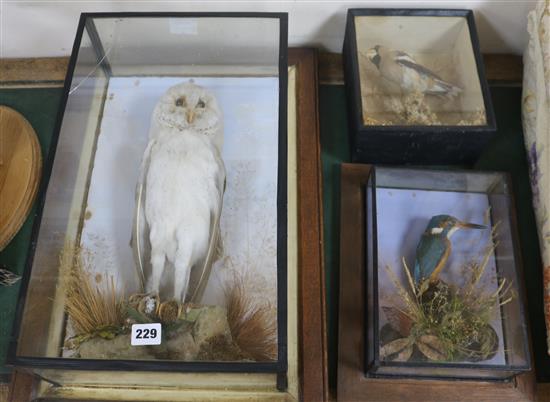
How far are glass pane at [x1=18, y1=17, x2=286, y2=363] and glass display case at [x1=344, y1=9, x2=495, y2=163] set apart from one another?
0.73ft

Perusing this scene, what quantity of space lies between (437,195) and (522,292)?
0.26m

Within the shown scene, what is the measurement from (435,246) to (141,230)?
583mm

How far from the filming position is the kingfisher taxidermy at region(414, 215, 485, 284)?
3.34ft

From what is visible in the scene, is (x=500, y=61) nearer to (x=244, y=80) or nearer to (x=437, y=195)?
(x=437, y=195)

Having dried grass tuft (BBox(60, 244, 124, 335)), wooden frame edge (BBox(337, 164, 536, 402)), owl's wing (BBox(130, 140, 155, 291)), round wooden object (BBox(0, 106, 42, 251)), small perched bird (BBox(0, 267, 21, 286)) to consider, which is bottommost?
wooden frame edge (BBox(337, 164, 536, 402))

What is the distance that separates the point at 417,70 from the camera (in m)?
1.18

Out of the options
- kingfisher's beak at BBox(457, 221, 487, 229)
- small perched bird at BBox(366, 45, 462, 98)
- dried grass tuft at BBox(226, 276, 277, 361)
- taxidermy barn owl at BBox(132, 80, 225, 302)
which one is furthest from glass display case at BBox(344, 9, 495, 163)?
dried grass tuft at BBox(226, 276, 277, 361)

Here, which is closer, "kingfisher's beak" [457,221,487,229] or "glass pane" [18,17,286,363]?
"glass pane" [18,17,286,363]

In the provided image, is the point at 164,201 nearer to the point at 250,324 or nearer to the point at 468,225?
the point at 250,324

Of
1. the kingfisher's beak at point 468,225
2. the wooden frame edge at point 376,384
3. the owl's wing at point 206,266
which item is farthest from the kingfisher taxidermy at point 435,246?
the owl's wing at point 206,266

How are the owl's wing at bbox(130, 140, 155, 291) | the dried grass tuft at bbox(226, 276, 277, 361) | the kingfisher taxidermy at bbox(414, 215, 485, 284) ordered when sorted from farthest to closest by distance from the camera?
the kingfisher taxidermy at bbox(414, 215, 485, 284), the owl's wing at bbox(130, 140, 155, 291), the dried grass tuft at bbox(226, 276, 277, 361)

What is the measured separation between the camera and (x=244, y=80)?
1057 millimetres

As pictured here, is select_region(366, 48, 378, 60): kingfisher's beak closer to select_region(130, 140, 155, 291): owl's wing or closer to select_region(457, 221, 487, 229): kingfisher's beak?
select_region(457, 221, 487, 229): kingfisher's beak

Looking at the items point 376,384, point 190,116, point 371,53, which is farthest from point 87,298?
point 371,53
